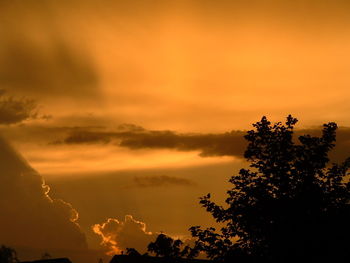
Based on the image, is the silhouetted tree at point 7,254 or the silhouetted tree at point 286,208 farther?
the silhouetted tree at point 7,254

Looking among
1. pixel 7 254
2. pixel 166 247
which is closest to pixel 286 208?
pixel 166 247

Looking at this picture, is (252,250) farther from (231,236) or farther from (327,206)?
(327,206)

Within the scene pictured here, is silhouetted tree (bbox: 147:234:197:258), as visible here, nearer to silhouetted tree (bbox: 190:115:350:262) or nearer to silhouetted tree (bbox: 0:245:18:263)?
silhouetted tree (bbox: 190:115:350:262)

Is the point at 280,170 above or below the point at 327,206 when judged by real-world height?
above

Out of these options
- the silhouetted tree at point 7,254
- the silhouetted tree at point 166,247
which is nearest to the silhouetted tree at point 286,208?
the silhouetted tree at point 166,247

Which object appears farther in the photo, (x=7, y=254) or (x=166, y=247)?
(x=7, y=254)

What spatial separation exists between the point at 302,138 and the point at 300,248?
18.4 ft

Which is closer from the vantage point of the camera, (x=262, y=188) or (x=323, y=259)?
(x=323, y=259)

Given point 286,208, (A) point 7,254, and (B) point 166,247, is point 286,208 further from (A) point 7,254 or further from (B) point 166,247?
(A) point 7,254

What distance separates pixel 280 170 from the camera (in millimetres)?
24625

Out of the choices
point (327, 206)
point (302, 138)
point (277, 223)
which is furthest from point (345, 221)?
point (302, 138)

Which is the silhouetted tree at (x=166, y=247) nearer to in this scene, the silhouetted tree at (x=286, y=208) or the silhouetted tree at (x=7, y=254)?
the silhouetted tree at (x=286, y=208)

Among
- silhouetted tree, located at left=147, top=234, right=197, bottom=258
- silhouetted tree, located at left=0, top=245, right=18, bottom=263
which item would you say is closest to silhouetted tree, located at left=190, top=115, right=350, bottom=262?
silhouetted tree, located at left=147, top=234, right=197, bottom=258

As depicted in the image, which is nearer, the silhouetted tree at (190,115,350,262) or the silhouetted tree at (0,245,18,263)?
the silhouetted tree at (190,115,350,262)
